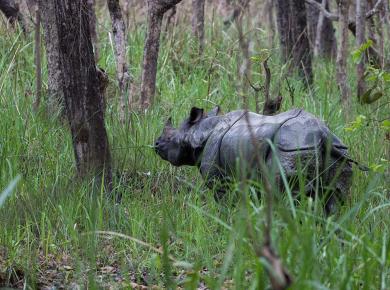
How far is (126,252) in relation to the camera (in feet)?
15.9

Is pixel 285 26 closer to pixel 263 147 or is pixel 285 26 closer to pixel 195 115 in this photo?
pixel 195 115

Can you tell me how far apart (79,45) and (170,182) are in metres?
1.41

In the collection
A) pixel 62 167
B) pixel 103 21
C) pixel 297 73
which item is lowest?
pixel 62 167

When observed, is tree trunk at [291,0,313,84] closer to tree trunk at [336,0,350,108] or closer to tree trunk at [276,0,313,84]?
tree trunk at [276,0,313,84]

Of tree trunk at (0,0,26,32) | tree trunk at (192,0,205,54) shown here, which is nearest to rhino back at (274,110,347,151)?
tree trunk at (0,0,26,32)

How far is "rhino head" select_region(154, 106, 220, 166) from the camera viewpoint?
612 cm

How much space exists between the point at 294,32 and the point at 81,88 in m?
4.80

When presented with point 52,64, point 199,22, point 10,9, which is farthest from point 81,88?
point 199,22

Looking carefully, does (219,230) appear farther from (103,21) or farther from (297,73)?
(103,21)

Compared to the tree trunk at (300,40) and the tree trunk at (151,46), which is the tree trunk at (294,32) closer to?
the tree trunk at (300,40)

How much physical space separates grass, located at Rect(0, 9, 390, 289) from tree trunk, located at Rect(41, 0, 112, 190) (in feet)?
Result: 0.63

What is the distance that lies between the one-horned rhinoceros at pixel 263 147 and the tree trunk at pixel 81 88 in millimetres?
705

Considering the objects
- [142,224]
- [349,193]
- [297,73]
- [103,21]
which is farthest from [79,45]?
[103,21]

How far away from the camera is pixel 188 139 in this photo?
621cm
